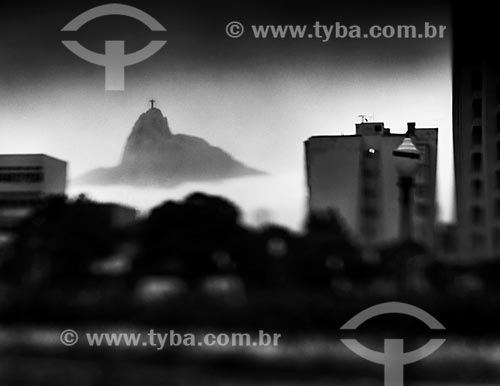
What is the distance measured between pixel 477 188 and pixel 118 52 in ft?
9.03

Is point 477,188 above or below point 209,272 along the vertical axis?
above

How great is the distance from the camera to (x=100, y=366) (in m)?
4.77

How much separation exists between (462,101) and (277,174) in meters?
1.42

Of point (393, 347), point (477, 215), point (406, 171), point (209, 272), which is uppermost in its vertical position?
point (406, 171)

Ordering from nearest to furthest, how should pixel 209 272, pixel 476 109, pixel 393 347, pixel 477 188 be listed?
pixel 393 347 → pixel 209 272 → pixel 477 188 → pixel 476 109

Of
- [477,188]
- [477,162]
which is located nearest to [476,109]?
[477,162]

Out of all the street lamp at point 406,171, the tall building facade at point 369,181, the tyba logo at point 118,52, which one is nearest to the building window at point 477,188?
the tall building facade at point 369,181

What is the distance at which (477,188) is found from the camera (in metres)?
5.05

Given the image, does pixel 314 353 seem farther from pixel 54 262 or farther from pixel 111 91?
pixel 111 91

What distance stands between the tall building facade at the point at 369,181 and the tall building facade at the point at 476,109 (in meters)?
0.22

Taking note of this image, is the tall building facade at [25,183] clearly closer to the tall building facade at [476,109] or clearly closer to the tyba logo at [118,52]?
the tyba logo at [118,52]

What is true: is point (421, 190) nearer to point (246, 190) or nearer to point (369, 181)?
point (369, 181)

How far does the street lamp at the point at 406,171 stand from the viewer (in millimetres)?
4960

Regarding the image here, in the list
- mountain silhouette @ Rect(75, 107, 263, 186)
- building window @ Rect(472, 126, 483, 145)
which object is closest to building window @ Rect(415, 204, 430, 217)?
building window @ Rect(472, 126, 483, 145)
